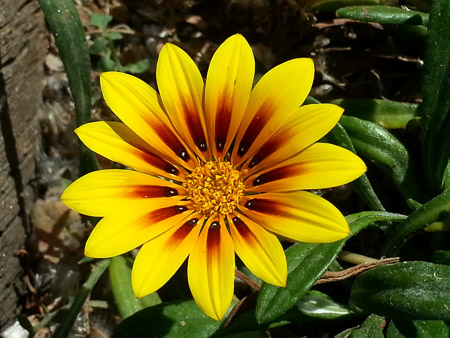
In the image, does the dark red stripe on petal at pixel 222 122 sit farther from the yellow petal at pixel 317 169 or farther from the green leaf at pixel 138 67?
the green leaf at pixel 138 67

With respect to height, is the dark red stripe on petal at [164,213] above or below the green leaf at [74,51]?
below

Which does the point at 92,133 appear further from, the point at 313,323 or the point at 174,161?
the point at 313,323

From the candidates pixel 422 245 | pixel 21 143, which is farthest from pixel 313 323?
pixel 21 143

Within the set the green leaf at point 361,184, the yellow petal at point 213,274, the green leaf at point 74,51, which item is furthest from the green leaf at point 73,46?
the green leaf at point 361,184

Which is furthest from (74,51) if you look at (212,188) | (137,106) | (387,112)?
(387,112)

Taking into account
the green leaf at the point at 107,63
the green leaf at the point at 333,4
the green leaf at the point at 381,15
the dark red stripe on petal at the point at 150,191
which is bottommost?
the dark red stripe on petal at the point at 150,191
